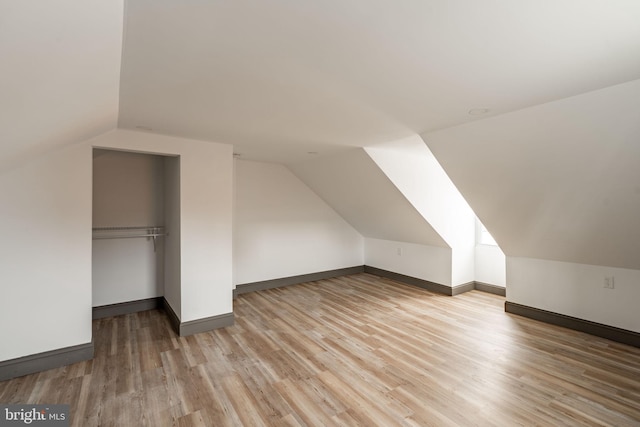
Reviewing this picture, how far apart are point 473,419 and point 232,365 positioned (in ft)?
6.40

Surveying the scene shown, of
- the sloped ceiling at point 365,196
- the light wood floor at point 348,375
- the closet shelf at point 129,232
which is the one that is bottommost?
the light wood floor at point 348,375

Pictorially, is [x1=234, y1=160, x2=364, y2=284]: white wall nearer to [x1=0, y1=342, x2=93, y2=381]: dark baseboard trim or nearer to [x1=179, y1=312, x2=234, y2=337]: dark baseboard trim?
[x1=179, y1=312, x2=234, y2=337]: dark baseboard trim

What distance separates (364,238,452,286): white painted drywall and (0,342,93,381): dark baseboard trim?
180 inches

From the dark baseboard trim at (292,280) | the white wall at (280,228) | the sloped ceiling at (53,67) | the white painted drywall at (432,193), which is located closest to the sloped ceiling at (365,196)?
the white painted drywall at (432,193)

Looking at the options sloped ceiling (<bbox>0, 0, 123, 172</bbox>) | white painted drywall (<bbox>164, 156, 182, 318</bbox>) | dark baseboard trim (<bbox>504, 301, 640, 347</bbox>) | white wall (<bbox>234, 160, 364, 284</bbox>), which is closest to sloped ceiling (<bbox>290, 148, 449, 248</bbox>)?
white wall (<bbox>234, 160, 364, 284</bbox>)

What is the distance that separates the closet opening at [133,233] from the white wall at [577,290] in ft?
14.1

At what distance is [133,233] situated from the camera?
385 cm

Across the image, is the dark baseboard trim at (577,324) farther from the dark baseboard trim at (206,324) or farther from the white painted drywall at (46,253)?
the white painted drywall at (46,253)

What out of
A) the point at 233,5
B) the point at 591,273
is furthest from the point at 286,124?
the point at 591,273

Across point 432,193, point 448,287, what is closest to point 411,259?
point 448,287

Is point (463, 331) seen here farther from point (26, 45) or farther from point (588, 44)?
point (26, 45)

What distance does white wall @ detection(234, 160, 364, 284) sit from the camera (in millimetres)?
4820

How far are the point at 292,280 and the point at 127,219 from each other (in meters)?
2.75

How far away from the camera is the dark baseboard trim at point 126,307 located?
12.1 ft
